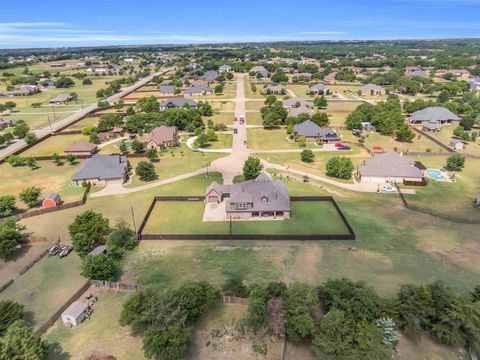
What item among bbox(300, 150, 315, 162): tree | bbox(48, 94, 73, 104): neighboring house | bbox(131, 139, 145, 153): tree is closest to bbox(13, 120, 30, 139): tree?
bbox(131, 139, 145, 153): tree

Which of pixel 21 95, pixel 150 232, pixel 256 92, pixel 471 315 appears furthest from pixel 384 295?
pixel 21 95

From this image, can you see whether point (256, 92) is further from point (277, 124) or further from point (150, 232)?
point (150, 232)

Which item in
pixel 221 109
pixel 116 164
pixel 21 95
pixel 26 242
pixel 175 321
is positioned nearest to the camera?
pixel 175 321

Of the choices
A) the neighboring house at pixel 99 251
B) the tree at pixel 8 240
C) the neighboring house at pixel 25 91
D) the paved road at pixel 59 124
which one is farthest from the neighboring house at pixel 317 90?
the neighboring house at pixel 25 91

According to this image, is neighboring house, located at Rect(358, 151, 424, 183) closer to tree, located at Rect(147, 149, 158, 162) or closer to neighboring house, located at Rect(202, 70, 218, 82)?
tree, located at Rect(147, 149, 158, 162)

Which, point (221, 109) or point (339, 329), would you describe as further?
point (221, 109)

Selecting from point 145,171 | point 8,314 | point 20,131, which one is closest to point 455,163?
point 145,171

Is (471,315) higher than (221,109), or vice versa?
(471,315)

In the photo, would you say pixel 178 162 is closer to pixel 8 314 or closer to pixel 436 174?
pixel 8 314
